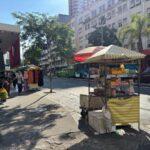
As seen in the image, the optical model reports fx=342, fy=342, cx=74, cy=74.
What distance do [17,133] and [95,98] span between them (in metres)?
2.93

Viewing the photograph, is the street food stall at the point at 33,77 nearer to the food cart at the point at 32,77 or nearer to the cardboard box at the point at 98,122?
the food cart at the point at 32,77

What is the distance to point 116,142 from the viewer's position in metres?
8.28

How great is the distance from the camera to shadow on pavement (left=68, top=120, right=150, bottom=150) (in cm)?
791

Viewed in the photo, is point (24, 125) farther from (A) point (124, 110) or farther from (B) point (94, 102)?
(A) point (124, 110)

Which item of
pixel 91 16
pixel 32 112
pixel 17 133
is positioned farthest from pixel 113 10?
pixel 17 133

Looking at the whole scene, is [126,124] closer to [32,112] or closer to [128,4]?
[32,112]

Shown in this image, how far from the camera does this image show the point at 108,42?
5988 centimetres

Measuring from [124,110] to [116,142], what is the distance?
1.30 metres

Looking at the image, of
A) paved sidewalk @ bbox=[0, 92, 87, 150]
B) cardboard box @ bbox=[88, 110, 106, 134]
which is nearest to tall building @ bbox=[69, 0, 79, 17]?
paved sidewalk @ bbox=[0, 92, 87, 150]

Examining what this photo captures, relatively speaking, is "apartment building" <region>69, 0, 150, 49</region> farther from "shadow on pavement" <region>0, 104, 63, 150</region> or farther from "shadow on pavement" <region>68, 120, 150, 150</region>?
"shadow on pavement" <region>68, 120, 150, 150</region>

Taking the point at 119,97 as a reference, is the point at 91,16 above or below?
above

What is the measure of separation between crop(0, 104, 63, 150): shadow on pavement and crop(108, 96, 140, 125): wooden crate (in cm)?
205

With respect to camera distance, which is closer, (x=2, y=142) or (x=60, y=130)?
(x=2, y=142)

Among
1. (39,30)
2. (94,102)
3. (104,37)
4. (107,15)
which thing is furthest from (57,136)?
(107,15)
